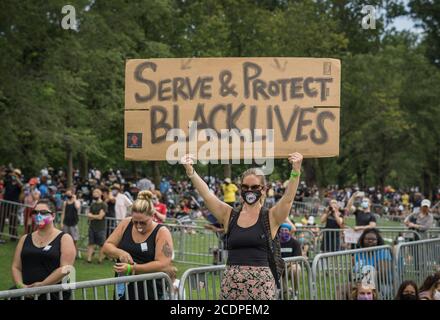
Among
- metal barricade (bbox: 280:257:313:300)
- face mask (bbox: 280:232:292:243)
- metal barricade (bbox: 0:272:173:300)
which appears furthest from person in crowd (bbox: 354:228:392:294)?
metal barricade (bbox: 0:272:173:300)

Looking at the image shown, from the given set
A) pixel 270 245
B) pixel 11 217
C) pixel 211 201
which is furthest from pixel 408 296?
pixel 11 217

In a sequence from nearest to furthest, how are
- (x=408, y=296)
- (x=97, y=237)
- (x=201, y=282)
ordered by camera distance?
(x=201, y=282) < (x=408, y=296) < (x=97, y=237)

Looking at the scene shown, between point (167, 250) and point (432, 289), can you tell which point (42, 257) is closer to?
point (167, 250)

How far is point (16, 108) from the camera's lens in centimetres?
2242

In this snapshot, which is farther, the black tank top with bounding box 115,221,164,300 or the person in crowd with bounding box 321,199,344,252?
the person in crowd with bounding box 321,199,344,252

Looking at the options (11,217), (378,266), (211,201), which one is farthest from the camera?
(11,217)

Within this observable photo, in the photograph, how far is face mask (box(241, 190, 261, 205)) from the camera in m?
6.29

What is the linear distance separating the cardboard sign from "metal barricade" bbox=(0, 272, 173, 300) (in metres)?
1.03

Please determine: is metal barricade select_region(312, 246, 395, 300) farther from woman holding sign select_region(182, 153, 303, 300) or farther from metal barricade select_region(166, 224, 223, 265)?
metal barricade select_region(166, 224, 223, 265)

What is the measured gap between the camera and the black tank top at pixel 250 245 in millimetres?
6254

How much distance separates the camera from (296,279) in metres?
9.27

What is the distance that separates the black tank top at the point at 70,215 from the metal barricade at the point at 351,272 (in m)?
8.89

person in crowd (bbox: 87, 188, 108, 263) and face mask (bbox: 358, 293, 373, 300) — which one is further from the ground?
person in crowd (bbox: 87, 188, 108, 263)

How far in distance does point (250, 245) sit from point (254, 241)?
42 millimetres
